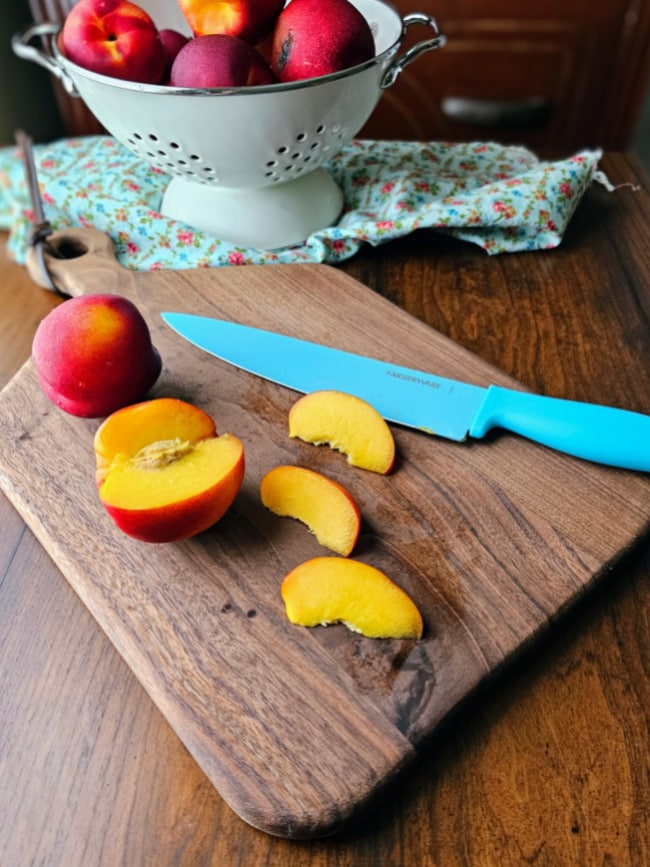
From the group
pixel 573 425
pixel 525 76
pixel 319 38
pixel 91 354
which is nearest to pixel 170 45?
pixel 319 38

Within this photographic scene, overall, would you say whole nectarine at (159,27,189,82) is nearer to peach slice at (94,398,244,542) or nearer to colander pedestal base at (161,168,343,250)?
colander pedestal base at (161,168,343,250)

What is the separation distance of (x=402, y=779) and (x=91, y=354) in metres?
0.44

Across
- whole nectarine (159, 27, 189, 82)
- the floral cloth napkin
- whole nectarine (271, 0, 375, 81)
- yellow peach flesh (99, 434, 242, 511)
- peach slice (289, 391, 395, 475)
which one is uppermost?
whole nectarine (271, 0, 375, 81)

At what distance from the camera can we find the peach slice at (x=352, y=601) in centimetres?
54

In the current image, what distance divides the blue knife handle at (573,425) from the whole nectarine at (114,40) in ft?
1.70

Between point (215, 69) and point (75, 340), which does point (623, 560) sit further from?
point (215, 69)

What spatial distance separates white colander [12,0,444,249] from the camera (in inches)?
31.1

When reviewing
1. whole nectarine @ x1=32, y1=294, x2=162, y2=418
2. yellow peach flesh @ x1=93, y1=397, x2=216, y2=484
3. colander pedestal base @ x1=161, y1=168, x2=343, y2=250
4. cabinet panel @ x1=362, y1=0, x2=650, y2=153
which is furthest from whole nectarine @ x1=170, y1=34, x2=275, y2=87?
cabinet panel @ x1=362, y1=0, x2=650, y2=153

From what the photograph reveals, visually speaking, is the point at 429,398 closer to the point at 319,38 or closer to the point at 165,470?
the point at 165,470

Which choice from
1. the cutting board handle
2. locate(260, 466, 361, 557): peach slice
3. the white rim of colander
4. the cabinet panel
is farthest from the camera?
the cabinet panel

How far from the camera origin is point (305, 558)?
0.59 metres

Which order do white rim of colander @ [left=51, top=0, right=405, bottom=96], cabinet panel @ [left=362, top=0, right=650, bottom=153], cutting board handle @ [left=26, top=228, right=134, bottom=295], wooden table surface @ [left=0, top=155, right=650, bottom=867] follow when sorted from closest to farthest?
wooden table surface @ [left=0, top=155, right=650, bottom=867]
white rim of colander @ [left=51, top=0, right=405, bottom=96]
cutting board handle @ [left=26, top=228, right=134, bottom=295]
cabinet panel @ [left=362, top=0, right=650, bottom=153]

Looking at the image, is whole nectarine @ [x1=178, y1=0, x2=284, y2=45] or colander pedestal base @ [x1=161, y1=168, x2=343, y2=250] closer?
whole nectarine @ [x1=178, y1=0, x2=284, y2=45]

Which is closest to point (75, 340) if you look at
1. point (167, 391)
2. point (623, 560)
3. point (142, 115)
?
point (167, 391)
